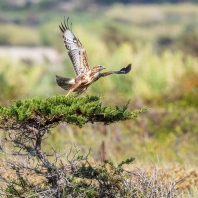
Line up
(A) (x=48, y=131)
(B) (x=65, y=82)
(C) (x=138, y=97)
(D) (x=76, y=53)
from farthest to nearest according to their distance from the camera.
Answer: (C) (x=138, y=97) → (D) (x=76, y=53) → (B) (x=65, y=82) → (A) (x=48, y=131)

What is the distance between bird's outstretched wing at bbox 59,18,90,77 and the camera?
22.3ft

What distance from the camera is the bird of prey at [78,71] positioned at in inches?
255

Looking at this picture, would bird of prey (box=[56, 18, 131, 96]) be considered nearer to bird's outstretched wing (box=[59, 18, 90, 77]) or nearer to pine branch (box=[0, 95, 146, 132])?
bird's outstretched wing (box=[59, 18, 90, 77])

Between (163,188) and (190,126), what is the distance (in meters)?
8.38

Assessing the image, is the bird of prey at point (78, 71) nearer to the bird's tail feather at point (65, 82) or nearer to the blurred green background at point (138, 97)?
the bird's tail feather at point (65, 82)

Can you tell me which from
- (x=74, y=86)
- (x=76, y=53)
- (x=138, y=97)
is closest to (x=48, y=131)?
(x=74, y=86)

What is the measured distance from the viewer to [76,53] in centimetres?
696

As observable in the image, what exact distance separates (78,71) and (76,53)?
254 millimetres

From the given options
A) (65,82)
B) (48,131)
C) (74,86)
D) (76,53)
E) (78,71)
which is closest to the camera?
(48,131)

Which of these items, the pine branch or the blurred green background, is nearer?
the pine branch

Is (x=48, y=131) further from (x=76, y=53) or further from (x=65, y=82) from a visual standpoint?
(x=76, y=53)

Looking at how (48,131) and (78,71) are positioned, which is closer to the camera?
(48,131)

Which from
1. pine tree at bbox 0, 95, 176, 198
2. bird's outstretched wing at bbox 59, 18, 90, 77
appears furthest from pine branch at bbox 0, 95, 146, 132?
bird's outstretched wing at bbox 59, 18, 90, 77

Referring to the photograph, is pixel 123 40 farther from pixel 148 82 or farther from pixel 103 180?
pixel 103 180
